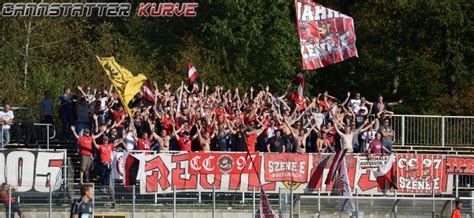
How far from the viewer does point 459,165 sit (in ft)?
147

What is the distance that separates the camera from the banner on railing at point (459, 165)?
1756 inches

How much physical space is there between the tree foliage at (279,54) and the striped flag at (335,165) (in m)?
19.7

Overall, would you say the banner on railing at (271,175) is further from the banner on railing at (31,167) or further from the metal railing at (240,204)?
the banner on railing at (31,167)

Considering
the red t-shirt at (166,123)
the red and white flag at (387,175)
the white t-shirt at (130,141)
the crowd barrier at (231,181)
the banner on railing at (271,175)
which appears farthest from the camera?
the red and white flag at (387,175)

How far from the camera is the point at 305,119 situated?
44.4m

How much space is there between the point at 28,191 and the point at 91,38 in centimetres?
3277

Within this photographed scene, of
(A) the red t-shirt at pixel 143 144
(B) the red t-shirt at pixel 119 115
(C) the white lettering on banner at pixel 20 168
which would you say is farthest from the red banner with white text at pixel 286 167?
(C) the white lettering on banner at pixel 20 168

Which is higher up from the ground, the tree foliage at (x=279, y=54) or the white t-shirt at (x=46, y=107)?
the tree foliage at (x=279, y=54)

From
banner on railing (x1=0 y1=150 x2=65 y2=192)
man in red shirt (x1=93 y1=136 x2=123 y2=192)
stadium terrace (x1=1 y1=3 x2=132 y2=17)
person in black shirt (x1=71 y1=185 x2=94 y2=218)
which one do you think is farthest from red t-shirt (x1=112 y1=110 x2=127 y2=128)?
stadium terrace (x1=1 y1=3 x2=132 y2=17)

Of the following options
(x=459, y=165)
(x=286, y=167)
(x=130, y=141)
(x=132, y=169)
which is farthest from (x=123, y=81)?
(x=459, y=165)

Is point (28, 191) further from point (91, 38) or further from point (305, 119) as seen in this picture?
point (91, 38)

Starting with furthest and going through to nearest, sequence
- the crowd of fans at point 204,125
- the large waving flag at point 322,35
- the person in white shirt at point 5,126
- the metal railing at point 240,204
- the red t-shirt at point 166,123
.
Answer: the large waving flag at point 322,35 < the person in white shirt at point 5,126 < the red t-shirt at point 166,123 < the crowd of fans at point 204,125 < the metal railing at point 240,204

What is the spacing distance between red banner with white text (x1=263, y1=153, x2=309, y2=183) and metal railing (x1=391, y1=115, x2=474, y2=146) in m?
7.45

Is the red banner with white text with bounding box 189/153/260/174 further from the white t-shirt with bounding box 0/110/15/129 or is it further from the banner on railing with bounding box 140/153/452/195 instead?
the white t-shirt with bounding box 0/110/15/129
